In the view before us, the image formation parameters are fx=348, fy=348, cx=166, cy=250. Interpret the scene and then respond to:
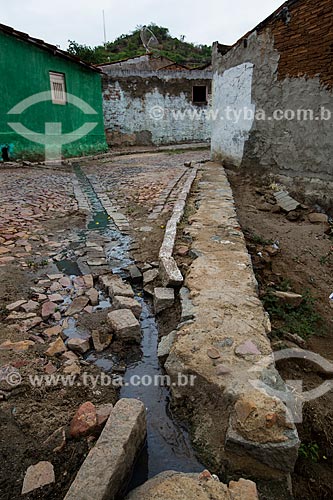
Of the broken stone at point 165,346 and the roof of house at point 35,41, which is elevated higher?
the roof of house at point 35,41

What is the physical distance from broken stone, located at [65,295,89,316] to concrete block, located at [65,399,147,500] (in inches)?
51.8

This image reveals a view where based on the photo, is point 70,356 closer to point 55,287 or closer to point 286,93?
point 55,287

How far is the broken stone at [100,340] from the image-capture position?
2.67 m

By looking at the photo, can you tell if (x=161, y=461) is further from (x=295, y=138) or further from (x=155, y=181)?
(x=155, y=181)

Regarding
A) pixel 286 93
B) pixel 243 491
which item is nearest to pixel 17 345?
pixel 243 491

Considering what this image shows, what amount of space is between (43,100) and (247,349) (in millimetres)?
12046

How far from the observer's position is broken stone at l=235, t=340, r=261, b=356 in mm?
2223

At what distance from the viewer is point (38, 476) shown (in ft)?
5.63

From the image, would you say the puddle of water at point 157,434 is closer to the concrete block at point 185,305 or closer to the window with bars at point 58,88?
the concrete block at point 185,305

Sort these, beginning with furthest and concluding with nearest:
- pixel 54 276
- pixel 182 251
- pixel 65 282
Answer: pixel 182 251
pixel 54 276
pixel 65 282

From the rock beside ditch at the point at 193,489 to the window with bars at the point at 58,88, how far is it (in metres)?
12.9

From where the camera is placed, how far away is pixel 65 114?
1276 centimetres

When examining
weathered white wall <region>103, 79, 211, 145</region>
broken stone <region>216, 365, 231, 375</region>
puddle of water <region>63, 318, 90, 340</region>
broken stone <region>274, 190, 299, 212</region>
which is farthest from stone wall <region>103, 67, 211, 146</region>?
broken stone <region>216, 365, 231, 375</region>

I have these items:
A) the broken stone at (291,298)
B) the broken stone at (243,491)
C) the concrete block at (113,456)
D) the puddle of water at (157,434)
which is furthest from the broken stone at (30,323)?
the broken stone at (291,298)
